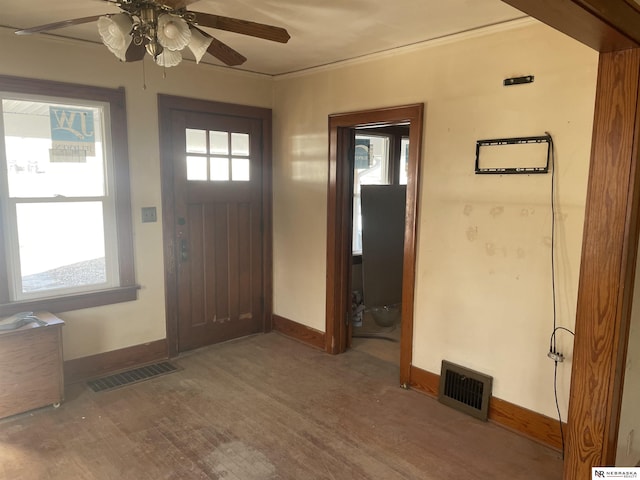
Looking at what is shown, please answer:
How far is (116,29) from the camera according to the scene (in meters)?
1.82

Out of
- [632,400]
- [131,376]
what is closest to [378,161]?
[131,376]

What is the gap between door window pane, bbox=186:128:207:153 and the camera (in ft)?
12.2

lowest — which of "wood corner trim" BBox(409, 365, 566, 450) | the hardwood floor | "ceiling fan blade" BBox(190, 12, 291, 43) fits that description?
the hardwood floor

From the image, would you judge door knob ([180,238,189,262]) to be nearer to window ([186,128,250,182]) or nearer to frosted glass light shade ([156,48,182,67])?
window ([186,128,250,182])

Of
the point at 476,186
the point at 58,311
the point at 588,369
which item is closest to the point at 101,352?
the point at 58,311

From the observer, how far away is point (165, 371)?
3486 millimetres

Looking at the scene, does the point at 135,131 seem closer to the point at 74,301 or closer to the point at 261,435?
A: the point at 74,301

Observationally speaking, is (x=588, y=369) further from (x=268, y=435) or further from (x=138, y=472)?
(x=138, y=472)

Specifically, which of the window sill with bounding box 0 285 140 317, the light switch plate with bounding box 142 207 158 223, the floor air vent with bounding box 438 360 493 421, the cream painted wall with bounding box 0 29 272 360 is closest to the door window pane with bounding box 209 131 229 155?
the cream painted wall with bounding box 0 29 272 360

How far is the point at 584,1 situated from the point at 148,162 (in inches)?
119

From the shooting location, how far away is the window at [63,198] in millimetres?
2949

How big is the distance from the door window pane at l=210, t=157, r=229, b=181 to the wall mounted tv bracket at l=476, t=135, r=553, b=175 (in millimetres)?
2140

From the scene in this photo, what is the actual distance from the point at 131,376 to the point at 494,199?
9.26 ft

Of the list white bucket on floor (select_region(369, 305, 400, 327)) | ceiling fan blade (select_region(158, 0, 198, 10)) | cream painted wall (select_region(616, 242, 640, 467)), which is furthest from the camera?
white bucket on floor (select_region(369, 305, 400, 327))
